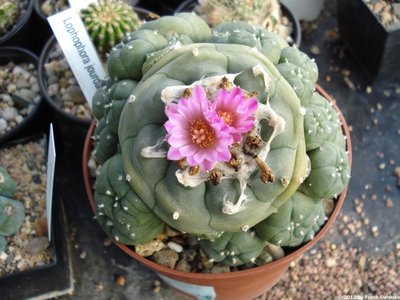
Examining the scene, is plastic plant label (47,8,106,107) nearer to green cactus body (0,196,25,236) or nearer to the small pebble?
green cactus body (0,196,25,236)

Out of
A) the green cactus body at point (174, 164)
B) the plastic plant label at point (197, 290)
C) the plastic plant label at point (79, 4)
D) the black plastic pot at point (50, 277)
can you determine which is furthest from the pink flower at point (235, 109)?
the plastic plant label at point (79, 4)

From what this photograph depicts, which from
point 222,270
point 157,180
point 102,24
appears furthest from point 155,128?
point 102,24

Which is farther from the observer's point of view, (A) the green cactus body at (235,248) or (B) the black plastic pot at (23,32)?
(B) the black plastic pot at (23,32)

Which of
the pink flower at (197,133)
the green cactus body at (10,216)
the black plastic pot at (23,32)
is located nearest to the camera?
the pink flower at (197,133)

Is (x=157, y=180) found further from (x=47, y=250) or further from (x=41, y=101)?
(x=41, y=101)

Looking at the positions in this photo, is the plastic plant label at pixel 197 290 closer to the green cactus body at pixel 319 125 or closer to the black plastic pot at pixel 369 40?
the green cactus body at pixel 319 125

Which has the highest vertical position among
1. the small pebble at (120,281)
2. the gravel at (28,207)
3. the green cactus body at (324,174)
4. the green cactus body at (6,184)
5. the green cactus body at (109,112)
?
the green cactus body at (109,112)
